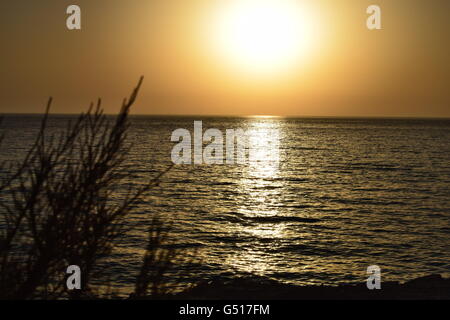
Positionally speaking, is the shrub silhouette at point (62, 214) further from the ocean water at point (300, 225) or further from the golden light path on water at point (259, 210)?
the golden light path on water at point (259, 210)

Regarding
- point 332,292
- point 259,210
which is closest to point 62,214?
point 332,292

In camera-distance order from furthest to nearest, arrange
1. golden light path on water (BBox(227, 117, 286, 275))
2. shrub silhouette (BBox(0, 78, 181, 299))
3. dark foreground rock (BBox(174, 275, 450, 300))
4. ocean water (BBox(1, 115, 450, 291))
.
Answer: golden light path on water (BBox(227, 117, 286, 275)), ocean water (BBox(1, 115, 450, 291)), dark foreground rock (BBox(174, 275, 450, 300)), shrub silhouette (BBox(0, 78, 181, 299))

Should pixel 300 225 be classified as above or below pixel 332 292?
above

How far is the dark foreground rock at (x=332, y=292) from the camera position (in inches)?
515

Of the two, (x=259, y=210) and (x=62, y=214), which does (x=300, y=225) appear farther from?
(x=62, y=214)

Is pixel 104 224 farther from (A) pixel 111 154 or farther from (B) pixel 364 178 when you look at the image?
(B) pixel 364 178

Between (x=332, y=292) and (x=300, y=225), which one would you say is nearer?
(x=332, y=292)

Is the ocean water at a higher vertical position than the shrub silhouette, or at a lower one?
lower

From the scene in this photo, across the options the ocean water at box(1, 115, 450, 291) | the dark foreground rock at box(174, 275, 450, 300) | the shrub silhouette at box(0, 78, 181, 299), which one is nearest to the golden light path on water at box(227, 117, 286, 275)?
the ocean water at box(1, 115, 450, 291)

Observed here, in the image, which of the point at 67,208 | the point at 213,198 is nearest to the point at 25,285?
the point at 67,208

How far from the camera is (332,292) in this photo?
13508mm

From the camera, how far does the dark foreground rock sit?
13070 mm

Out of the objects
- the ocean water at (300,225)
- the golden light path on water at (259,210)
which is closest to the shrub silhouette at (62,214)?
the ocean water at (300,225)

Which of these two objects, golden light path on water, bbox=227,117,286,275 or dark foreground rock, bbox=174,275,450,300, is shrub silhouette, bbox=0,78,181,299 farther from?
golden light path on water, bbox=227,117,286,275
